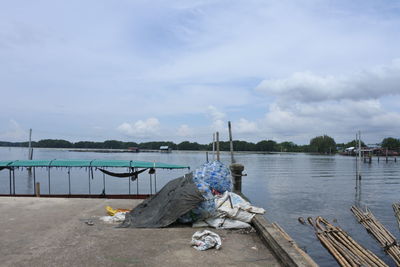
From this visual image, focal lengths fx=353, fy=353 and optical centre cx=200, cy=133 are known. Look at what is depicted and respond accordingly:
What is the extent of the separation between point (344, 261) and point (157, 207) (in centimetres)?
567

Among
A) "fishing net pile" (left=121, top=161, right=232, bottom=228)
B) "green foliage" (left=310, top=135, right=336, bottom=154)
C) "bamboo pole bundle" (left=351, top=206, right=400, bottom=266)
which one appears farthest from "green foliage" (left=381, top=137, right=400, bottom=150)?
"fishing net pile" (left=121, top=161, right=232, bottom=228)

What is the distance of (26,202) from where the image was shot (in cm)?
1272

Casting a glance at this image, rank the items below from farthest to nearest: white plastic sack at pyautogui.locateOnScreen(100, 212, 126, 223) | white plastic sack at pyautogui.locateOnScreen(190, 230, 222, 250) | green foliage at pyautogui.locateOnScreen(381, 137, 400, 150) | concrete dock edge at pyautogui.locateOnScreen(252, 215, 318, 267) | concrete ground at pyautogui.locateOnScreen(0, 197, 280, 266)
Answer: green foliage at pyautogui.locateOnScreen(381, 137, 400, 150)
white plastic sack at pyautogui.locateOnScreen(100, 212, 126, 223)
white plastic sack at pyautogui.locateOnScreen(190, 230, 222, 250)
concrete ground at pyautogui.locateOnScreen(0, 197, 280, 266)
concrete dock edge at pyautogui.locateOnScreen(252, 215, 318, 267)

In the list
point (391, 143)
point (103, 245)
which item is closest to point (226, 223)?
point (103, 245)

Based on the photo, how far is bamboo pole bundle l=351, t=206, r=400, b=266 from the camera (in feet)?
38.6

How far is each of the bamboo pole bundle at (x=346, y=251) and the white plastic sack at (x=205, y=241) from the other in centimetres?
499

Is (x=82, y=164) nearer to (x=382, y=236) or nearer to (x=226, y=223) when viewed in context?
(x=226, y=223)

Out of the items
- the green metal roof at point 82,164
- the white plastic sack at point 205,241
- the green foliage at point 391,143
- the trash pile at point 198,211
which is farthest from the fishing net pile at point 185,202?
the green foliage at point 391,143

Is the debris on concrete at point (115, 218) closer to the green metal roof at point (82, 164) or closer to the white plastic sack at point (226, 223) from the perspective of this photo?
the white plastic sack at point (226, 223)

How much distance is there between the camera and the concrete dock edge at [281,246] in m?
5.82

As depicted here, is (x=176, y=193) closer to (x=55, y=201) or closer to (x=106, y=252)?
(x=106, y=252)

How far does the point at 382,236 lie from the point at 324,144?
161m

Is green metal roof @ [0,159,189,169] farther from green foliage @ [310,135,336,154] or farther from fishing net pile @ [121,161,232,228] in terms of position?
green foliage @ [310,135,336,154]

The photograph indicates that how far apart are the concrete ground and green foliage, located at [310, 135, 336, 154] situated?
547 ft
